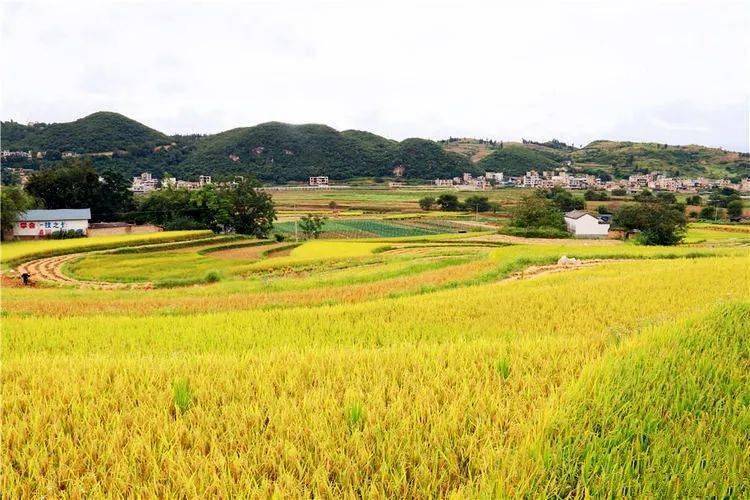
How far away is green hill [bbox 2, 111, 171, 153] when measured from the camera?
345 ft

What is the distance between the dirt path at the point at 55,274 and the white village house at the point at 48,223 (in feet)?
44.9

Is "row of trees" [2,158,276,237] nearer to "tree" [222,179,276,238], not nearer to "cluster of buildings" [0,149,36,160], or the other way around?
"tree" [222,179,276,238]

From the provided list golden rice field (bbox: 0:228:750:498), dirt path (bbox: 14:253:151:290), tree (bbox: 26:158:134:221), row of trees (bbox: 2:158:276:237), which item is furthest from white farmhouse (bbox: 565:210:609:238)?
tree (bbox: 26:158:134:221)

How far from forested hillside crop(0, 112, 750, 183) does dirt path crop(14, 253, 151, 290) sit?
212ft

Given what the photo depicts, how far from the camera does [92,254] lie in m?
33.8

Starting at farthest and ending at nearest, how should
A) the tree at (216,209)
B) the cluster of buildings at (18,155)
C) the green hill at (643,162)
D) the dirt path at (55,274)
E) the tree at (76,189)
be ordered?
the green hill at (643,162) → the cluster of buildings at (18,155) → the tree at (216,209) → the tree at (76,189) → the dirt path at (55,274)

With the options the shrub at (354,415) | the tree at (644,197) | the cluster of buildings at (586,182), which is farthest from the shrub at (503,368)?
the cluster of buildings at (586,182)

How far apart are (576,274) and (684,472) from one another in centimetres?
1270

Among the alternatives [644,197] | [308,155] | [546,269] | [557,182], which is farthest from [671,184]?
[546,269]

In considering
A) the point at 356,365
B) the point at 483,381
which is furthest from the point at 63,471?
the point at 483,381

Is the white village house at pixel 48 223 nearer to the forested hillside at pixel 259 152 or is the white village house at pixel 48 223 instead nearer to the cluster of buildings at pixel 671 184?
the forested hillside at pixel 259 152

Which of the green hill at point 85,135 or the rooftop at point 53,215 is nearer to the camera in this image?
the rooftop at point 53,215

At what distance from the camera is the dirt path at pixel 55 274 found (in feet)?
78.9

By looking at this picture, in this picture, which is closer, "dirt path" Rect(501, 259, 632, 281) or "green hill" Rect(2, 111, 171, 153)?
"dirt path" Rect(501, 259, 632, 281)
